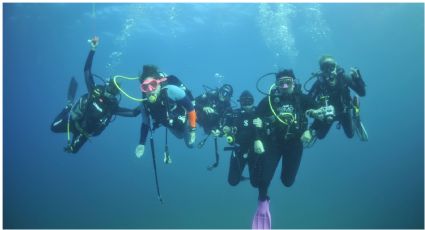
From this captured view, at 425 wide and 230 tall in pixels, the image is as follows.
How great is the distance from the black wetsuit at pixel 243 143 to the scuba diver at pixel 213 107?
699mm

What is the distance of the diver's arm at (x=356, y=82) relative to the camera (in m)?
7.23

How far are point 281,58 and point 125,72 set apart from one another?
31.0 m

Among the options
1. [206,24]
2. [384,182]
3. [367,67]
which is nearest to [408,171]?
[384,182]

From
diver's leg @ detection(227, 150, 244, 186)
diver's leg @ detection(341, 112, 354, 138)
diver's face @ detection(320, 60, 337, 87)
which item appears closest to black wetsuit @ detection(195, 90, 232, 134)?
diver's leg @ detection(227, 150, 244, 186)

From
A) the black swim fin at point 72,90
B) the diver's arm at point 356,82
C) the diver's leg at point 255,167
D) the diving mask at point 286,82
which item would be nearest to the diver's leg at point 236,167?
the diver's leg at point 255,167

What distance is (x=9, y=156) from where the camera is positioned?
86.6 m

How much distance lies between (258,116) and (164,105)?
6.98 feet

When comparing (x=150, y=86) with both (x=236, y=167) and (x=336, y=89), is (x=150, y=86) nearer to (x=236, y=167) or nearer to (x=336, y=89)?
(x=236, y=167)

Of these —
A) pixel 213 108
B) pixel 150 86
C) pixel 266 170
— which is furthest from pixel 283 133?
pixel 150 86

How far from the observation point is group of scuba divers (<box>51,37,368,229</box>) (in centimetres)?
683

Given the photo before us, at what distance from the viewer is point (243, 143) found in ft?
24.9

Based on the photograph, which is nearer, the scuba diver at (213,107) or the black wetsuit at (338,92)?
the black wetsuit at (338,92)

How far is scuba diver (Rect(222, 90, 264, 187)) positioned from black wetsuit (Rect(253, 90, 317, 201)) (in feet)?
0.85

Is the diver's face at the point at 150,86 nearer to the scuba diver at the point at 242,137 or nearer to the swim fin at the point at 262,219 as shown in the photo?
the scuba diver at the point at 242,137
